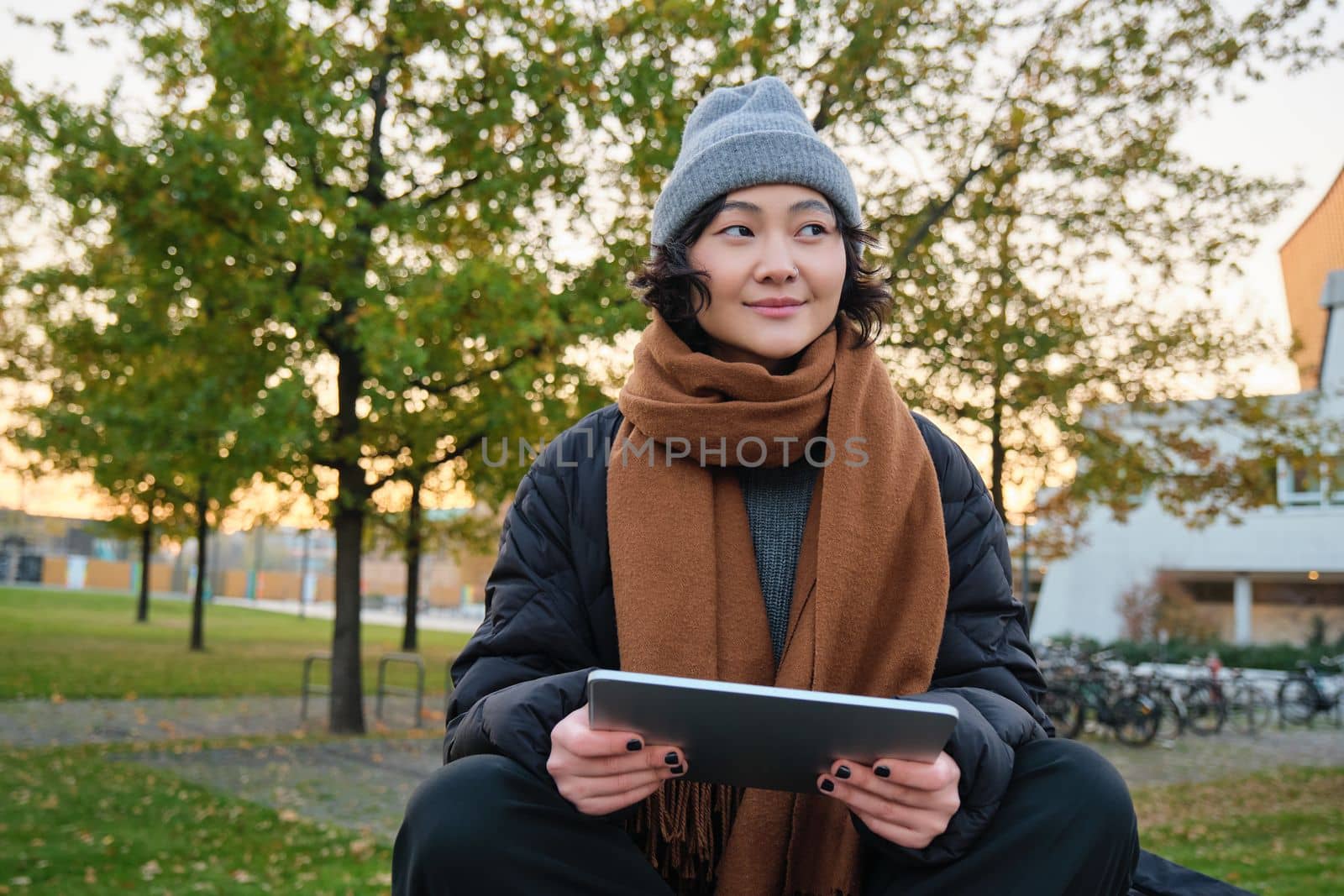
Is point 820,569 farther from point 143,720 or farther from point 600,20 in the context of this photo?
point 143,720

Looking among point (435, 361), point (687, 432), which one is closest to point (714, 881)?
point (687, 432)

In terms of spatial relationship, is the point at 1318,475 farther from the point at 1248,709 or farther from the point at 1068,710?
the point at 1248,709

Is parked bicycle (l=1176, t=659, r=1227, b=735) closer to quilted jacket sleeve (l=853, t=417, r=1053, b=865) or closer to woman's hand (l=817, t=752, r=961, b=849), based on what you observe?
quilted jacket sleeve (l=853, t=417, r=1053, b=865)

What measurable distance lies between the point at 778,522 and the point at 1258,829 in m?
7.83

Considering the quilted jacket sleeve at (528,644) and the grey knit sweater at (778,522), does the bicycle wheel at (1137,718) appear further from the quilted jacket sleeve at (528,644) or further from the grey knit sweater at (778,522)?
the quilted jacket sleeve at (528,644)

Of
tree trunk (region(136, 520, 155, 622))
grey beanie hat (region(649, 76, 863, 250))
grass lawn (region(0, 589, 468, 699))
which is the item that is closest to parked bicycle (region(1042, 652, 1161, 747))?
grass lawn (region(0, 589, 468, 699))

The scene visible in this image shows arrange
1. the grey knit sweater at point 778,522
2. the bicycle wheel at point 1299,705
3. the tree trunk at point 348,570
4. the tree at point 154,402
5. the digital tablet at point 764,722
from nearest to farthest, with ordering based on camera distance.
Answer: the digital tablet at point 764,722 → the grey knit sweater at point 778,522 → the tree at point 154,402 → the tree trunk at point 348,570 → the bicycle wheel at point 1299,705

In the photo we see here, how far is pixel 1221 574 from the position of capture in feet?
109

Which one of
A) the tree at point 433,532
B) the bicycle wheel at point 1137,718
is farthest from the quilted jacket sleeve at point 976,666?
the tree at point 433,532

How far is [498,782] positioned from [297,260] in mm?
8816

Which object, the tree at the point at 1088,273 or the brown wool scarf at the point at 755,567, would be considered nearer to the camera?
the brown wool scarf at the point at 755,567

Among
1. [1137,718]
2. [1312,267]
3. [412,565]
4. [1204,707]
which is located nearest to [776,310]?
[1137,718]

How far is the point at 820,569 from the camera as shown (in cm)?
186

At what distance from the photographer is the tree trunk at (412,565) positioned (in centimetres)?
1809
